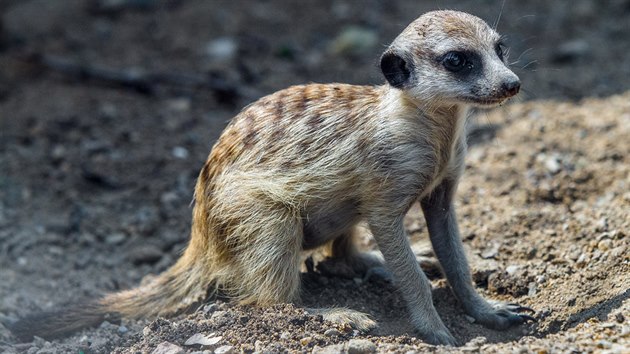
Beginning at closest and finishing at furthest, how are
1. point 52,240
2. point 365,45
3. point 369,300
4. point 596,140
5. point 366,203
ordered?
point 366,203, point 369,300, point 52,240, point 596,140, point 365,45

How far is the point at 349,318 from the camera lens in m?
4.80

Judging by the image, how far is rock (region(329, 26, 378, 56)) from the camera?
9.42m

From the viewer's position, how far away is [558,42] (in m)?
9.59

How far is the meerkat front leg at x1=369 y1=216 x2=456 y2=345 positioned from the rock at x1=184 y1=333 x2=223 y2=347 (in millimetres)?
1061

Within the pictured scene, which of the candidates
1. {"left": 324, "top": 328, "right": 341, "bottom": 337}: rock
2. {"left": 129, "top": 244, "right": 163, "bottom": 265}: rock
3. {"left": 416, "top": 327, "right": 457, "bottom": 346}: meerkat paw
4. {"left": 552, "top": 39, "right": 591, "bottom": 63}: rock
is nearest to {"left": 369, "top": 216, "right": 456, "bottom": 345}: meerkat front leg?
{"left": 416, "top": 327, "right": 457, "bottom": 346}: meerkat paw

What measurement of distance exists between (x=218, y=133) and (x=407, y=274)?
3.59 m

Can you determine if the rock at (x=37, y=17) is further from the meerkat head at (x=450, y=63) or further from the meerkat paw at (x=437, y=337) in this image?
the meerkat paw at (x=437, y=337)

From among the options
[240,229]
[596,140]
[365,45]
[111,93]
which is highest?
[365,45]

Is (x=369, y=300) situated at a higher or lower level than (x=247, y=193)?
lower

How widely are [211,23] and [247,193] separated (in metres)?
5.31

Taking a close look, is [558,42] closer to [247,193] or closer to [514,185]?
[514,185]

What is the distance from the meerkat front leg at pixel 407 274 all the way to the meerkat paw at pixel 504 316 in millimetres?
355

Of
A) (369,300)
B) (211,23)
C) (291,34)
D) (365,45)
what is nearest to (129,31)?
(211,23)

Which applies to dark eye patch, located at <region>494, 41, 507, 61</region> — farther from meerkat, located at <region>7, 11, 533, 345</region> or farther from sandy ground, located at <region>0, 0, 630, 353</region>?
sandy ground, located at <region>0, 0, 630, 353</region>
